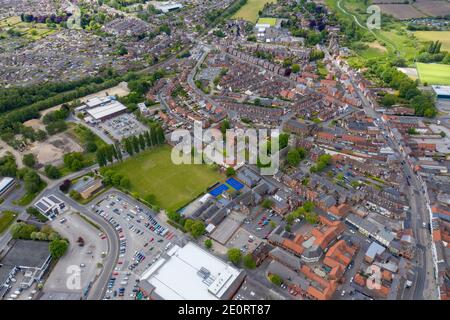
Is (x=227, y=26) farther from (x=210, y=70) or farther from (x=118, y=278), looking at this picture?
(x=118, y=278)

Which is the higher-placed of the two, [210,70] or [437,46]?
[437,46]

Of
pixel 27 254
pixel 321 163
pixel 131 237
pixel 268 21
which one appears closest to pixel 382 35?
pixel 268 21

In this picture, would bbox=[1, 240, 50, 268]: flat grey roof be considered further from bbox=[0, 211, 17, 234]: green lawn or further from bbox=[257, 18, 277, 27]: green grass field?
bbox=[257, 18, 277, 27]: green grass field

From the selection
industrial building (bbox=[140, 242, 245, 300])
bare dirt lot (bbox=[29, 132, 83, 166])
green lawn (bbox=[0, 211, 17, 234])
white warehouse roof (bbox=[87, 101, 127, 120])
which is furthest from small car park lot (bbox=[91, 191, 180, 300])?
white warehouse roof (bbox=[87, 101, 127, 120])

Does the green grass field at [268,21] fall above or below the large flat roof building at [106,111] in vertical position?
above

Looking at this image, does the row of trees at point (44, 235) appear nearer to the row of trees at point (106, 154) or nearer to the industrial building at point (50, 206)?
the industrial building at point (50, 206)

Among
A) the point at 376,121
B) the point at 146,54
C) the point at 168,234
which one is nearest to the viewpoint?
the point at 168,234

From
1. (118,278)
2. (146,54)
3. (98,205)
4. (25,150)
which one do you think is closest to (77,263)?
(118,278)

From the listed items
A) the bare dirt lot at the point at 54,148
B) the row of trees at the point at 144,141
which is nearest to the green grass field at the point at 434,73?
the row of trees at the point at 144,141
